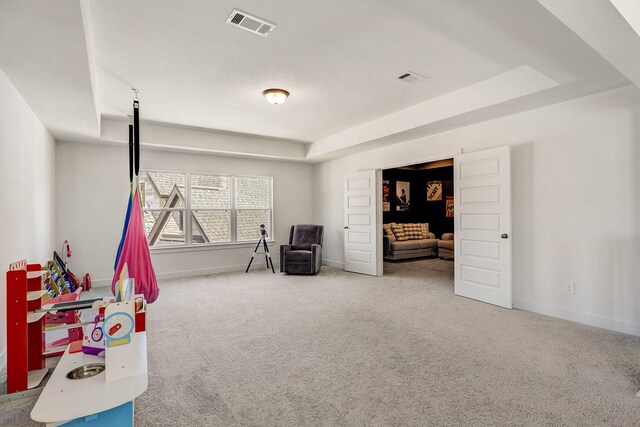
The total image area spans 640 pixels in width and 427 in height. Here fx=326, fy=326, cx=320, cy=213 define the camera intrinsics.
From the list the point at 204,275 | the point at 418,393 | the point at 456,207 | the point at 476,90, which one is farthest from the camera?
the point at 204,275

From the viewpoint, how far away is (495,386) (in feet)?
7.12

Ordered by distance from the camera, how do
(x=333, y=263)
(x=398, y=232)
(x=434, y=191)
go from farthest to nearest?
(x=434, y=191) → (x=398, y=232) → (x=333, y=263)

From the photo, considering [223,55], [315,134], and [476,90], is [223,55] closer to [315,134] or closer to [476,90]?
[476,90]

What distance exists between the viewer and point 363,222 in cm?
603

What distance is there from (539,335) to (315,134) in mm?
4407

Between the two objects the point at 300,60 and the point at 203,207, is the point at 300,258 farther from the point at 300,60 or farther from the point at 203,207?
the point at 300,60

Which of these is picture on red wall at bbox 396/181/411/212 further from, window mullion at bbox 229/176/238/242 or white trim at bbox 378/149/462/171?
window mullion at bbox 229/176/238/242

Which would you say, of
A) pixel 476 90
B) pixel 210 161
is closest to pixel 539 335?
pixel 476 90

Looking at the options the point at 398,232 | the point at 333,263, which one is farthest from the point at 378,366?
the point at 398,232

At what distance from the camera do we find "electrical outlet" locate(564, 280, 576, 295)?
136 inches

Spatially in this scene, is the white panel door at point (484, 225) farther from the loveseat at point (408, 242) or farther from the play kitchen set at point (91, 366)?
the play kitchen set at point (91, 366)

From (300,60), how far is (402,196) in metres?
6.55

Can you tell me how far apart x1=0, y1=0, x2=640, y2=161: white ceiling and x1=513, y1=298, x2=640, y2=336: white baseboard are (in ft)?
7.35

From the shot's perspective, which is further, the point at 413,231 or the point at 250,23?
the point at 413,231
